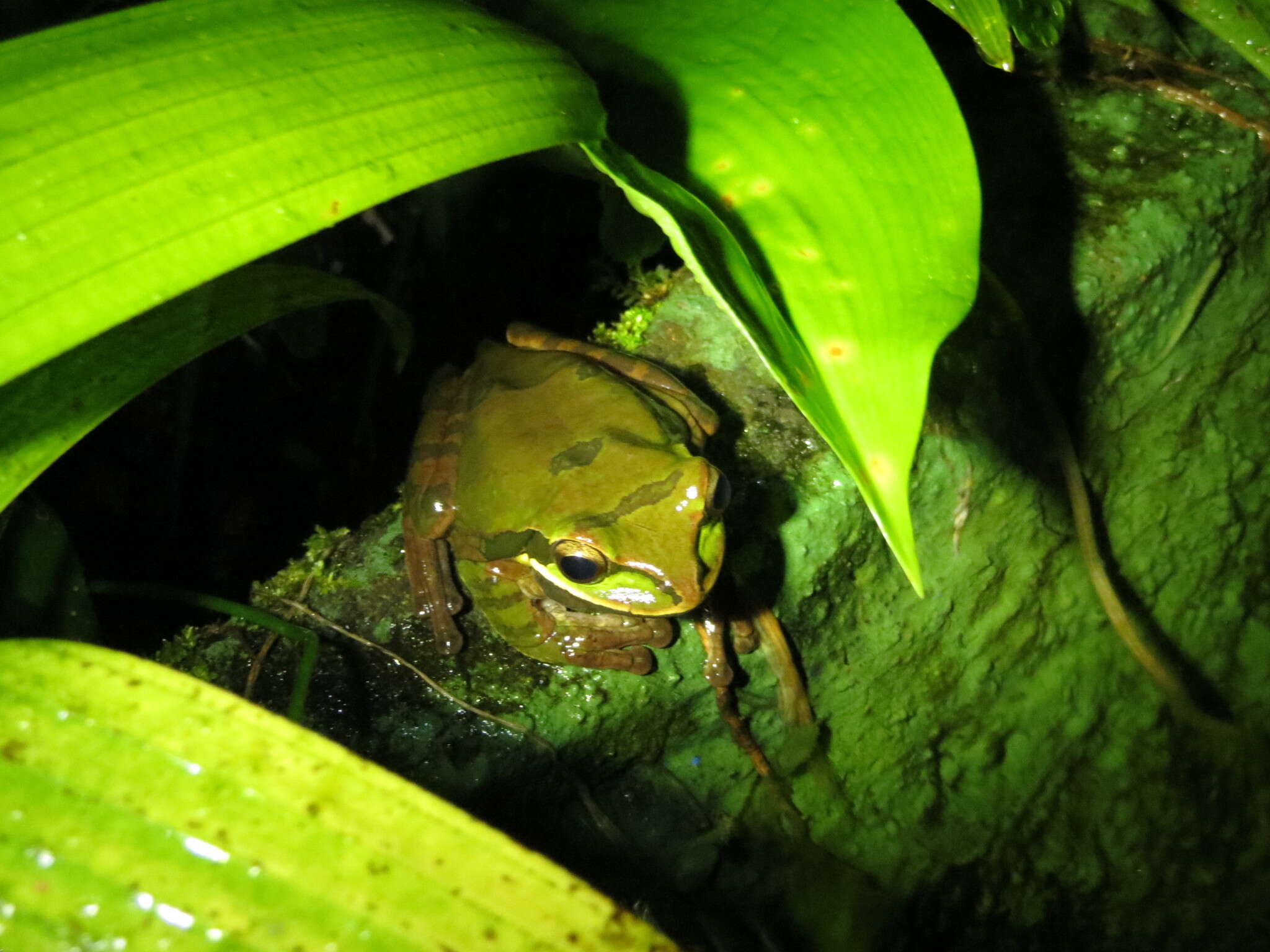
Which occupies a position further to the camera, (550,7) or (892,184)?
(550,7)

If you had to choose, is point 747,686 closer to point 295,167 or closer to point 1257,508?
point 295,167

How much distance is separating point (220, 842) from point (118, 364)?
634 mm

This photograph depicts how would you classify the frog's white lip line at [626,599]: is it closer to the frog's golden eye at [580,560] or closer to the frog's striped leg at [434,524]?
the frog's golden eye at [580,560]

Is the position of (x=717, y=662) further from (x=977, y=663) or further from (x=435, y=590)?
(x=977, y=663)

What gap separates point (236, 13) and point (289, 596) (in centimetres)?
124

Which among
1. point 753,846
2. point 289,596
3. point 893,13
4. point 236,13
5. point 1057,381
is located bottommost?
point 753,846

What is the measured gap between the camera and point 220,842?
83cm

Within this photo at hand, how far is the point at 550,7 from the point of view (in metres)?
1.40

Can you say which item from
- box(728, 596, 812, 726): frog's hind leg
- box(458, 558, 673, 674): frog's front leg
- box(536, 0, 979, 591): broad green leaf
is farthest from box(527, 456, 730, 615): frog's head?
box(536, 0, 979, 591): broad green leaf

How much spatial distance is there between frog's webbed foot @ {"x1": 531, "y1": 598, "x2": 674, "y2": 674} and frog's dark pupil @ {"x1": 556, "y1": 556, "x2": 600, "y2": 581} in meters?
0.13

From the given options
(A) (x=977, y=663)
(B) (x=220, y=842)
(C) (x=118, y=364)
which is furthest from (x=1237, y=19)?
(B) (x=220, y=842)

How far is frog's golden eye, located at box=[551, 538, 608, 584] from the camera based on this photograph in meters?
1.61

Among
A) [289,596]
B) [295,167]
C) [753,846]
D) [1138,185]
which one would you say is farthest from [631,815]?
[1138,185]

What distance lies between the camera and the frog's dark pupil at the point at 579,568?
1613mm
